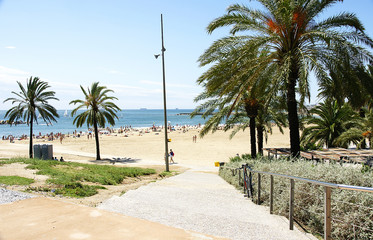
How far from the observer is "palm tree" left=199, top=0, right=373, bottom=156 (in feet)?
29.3

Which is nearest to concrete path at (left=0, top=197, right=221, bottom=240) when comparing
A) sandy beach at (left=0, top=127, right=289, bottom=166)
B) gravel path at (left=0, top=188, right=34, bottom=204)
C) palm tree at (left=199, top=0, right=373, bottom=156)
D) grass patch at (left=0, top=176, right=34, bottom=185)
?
gravel path at (left=0, top=188, right=34, bottom=204)

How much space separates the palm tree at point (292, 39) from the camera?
352 inches

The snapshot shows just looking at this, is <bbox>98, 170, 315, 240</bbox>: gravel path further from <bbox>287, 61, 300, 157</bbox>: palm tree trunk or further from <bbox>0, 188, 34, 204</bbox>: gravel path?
<bbox>287, 61, 300, 157</bbox>: palm tree trunk

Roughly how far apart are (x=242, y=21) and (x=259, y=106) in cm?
533

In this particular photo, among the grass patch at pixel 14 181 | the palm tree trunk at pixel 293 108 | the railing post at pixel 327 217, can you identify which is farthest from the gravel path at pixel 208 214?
the palm tree trunk at pixel 293 108

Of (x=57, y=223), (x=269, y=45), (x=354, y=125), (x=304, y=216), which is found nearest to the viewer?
(x=57, y=223)

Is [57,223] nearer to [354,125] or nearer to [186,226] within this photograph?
[186,226]

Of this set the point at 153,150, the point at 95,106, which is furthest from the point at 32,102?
the point at 153,150

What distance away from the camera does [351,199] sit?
404 centimetres

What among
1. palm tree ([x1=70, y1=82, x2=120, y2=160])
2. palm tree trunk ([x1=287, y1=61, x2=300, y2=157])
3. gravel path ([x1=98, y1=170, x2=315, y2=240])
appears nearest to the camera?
gravel path ([x1=98, y1=170, x2=315, y2=240])

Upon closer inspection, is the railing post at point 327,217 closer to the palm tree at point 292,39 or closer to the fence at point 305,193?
the fence at point 305,193

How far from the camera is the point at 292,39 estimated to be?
989 cm

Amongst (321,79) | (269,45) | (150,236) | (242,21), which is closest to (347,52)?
(321,79)

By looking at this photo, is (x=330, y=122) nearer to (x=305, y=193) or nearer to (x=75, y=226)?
(x=305, y=193)
